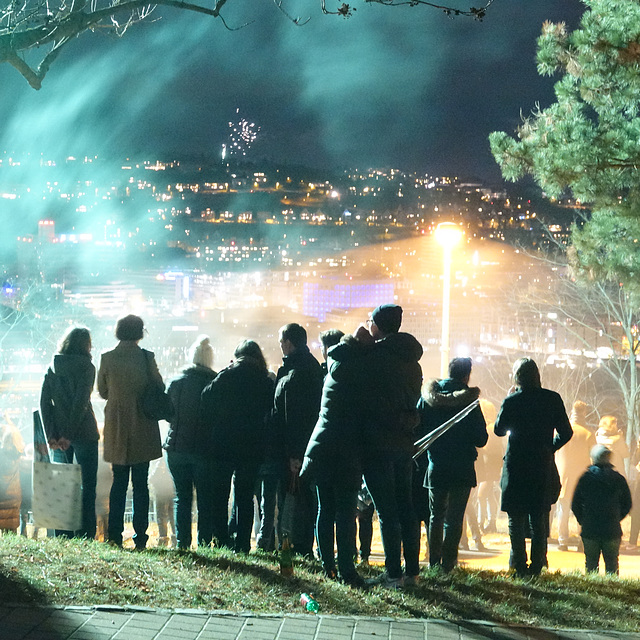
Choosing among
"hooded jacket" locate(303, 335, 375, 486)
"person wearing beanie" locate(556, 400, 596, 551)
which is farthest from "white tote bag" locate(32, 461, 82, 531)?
"person wearing beanie" locate(556, 400, 596, 551)

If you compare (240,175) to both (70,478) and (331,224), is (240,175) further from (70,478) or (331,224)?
(70,478)

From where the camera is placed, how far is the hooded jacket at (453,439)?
6.18 meters

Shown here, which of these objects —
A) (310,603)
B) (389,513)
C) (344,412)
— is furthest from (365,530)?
(310,603)

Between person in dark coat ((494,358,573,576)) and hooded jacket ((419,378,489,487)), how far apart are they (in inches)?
8.6

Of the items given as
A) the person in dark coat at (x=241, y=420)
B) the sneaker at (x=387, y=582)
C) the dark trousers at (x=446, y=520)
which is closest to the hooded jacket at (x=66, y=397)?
the person in dark coat at (x=241, y=420)

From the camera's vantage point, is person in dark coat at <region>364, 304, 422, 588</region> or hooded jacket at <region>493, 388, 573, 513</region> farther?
hooded jacket at <region>493, 388, 573, 513</region>

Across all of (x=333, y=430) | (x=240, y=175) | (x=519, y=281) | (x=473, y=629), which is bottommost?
(x=473, y=629)

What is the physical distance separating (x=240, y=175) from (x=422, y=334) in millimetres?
47716

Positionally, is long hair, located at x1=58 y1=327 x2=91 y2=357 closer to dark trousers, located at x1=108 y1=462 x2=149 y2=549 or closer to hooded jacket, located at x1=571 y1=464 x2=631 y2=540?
dark trousers, located at x1=108 y1=462 x2=149 y2=549

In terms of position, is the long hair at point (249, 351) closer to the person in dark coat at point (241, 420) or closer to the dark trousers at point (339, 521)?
the person in dark coat at point (241, 420)

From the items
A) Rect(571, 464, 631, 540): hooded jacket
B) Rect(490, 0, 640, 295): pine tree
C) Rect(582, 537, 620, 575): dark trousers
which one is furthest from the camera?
Rect(490, 0, 640, 295): pine tree

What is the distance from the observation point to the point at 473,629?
4.23 meters

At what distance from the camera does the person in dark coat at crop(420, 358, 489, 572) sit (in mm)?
6172

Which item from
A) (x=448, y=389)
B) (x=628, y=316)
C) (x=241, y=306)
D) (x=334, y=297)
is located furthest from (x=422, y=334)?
(x=448, y=389)
